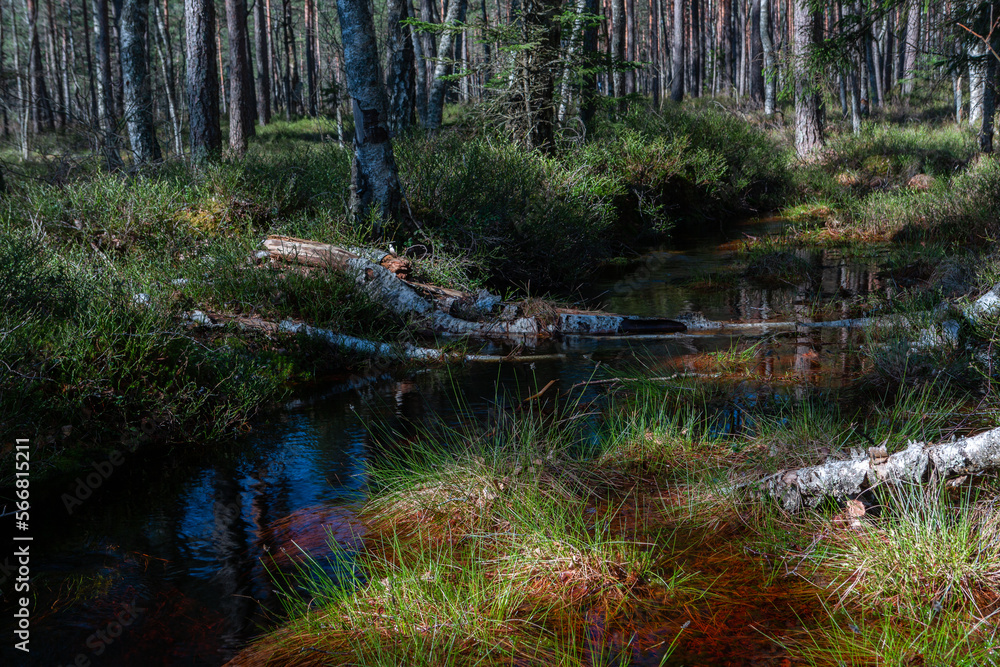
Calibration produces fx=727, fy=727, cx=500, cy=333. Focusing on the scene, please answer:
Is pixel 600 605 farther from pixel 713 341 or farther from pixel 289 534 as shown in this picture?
pixel 713 341

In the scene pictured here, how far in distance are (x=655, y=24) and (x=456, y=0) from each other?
33.9 m

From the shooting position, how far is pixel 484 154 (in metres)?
10.3

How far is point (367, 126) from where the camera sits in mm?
8156

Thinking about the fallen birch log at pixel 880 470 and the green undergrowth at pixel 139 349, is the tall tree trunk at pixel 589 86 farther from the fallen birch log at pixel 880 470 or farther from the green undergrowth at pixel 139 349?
the fallen birch log at pixel 880 470

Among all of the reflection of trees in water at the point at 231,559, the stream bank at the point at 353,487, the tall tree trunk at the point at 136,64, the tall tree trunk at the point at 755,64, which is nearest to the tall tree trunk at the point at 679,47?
the tall tree trunk at the point at 755,64

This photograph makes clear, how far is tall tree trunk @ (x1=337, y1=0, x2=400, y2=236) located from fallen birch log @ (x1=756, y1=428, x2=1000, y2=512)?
5.86 m

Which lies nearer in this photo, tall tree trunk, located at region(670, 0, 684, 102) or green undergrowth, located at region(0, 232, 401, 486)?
green undergrowth, located at region(0, 232, 401, 486)

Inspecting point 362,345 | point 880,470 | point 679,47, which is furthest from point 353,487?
point 679,47

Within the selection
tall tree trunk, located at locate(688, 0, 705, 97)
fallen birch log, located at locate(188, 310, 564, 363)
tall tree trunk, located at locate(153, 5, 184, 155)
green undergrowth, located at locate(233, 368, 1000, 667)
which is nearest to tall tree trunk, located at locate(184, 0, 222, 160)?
tall tree trunk, located at locate(153, 5, 184, 155)

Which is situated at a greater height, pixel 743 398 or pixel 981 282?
pixel 981 282

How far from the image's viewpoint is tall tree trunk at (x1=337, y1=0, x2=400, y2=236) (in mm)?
7984

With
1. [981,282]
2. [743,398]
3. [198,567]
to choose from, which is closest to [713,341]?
[743,398]

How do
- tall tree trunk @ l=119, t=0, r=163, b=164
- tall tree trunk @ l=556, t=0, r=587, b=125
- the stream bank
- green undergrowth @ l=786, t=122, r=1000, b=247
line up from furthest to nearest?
tall tree trunk @ l=119, t=0, r=163, b=164 → tall tree trunk @ l=556, t=0, r=587, b=125 → green undergrowth @ l=786, t=122, r=1000, b=247 → the stream bank

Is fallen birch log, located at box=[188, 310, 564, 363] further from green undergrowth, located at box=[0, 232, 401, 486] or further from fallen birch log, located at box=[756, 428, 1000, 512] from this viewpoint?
fallen birch log, located at box=[756, 428, 1000, 512]
